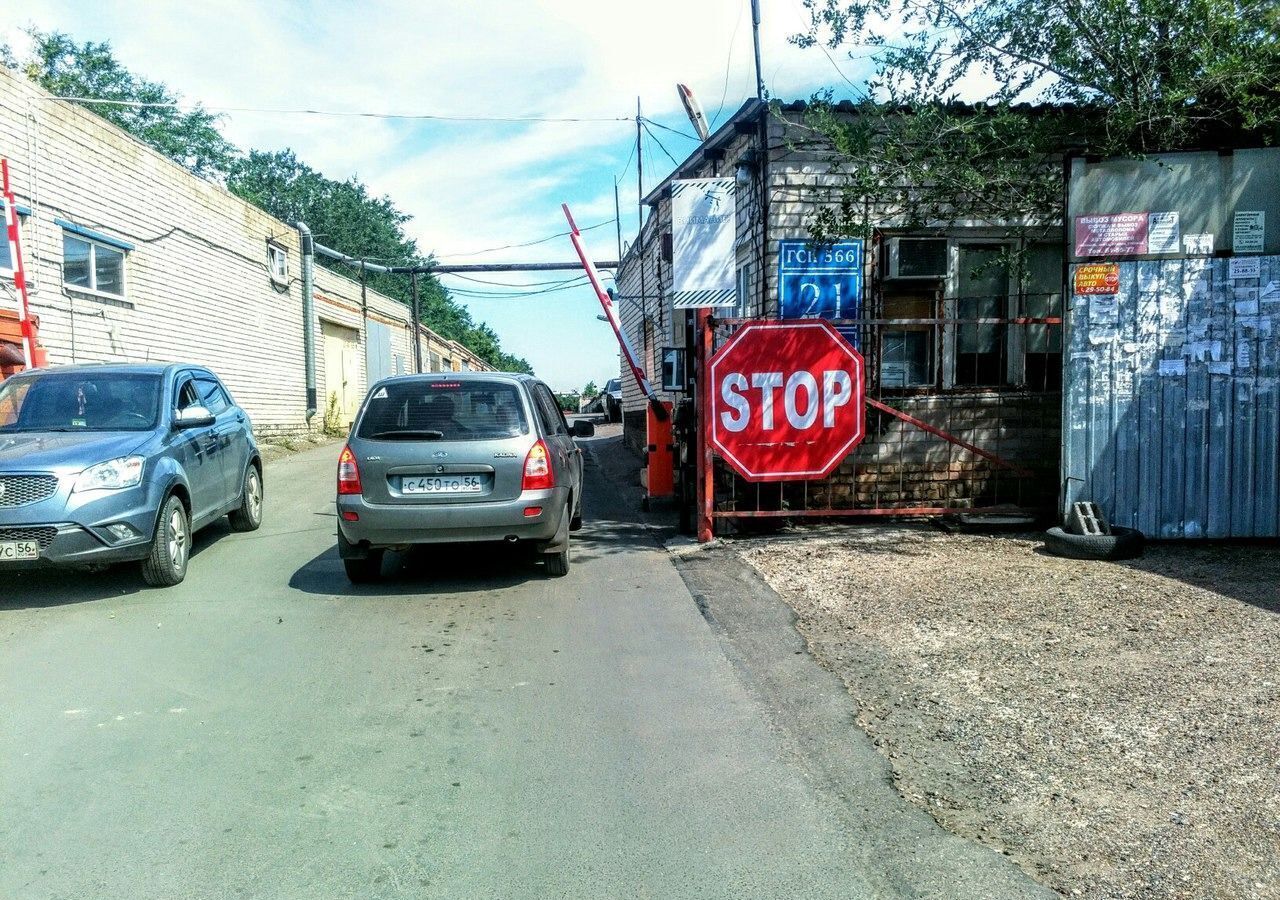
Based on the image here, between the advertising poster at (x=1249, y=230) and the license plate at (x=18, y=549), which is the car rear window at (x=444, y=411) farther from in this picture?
the advertising poster at (x=1249, y=230)

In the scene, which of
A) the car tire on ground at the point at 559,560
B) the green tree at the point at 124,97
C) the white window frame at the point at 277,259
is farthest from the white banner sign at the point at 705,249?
the green tree at the point at 124,97

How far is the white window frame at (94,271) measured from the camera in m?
13.5

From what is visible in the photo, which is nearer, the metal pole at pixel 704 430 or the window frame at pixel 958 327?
the metal pole at pixel 704 430

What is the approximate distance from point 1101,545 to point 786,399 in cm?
288

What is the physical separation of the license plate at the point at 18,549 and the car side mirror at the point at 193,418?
1657 mm

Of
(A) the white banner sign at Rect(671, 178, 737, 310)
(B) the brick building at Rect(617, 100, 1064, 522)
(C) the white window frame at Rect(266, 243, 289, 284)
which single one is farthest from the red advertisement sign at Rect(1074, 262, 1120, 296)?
(C) the white window frame at Rect(266, 243, 289, 284)

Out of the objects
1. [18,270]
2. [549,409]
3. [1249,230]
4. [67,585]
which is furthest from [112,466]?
[1249,230]

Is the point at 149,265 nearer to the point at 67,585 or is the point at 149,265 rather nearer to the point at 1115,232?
the point at 67,585

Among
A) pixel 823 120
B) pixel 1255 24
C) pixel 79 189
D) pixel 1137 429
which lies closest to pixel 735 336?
pixel 823 120

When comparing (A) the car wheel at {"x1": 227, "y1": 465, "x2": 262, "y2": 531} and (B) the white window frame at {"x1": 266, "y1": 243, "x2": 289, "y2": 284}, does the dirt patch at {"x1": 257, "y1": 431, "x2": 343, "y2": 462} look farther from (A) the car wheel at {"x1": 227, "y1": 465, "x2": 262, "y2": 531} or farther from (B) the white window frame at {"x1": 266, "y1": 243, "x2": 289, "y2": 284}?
(A) the car wheel at {"x1": 227, "y1": 465, "x2": 262, "y2": 531}

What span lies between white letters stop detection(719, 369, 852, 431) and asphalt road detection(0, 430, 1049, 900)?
2.21 meters

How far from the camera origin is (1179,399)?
8.13 meters

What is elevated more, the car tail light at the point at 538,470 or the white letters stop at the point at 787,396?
the white letters stop at the point at 787,396

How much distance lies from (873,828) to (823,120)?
7006 mm
